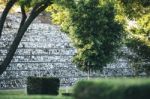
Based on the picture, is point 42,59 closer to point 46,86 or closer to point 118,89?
point 46,86

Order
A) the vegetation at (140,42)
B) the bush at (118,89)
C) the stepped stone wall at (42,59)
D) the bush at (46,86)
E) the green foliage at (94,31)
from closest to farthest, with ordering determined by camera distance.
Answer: the bush at (118,89) → the bush at (46,86) → the green foliage at (94,31) → the vegetation at (140,42) → the stepped stone wall at (42,59)

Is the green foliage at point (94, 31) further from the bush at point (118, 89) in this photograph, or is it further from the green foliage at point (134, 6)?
the bush at point (118, 89)

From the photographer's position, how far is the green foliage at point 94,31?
38.8 metres

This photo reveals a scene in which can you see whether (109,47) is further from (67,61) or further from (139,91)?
(139,91)

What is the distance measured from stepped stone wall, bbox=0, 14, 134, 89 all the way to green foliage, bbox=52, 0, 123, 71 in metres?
7.78

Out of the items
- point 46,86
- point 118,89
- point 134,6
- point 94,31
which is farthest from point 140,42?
point 118,89

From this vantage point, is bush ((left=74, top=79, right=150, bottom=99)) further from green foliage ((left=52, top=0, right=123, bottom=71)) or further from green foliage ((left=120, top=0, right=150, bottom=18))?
green foliage ((left=52, top=0, right=123, bottom=71))

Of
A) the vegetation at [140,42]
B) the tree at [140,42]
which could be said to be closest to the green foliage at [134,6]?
the tree at [140,42]

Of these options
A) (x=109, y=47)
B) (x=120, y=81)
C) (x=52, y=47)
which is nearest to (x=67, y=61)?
(x=52, y=47)

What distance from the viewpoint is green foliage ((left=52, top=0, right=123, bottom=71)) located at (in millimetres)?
38841

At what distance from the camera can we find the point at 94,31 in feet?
130

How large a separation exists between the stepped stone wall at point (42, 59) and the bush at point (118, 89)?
32458 millimetres

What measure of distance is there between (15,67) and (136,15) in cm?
1334

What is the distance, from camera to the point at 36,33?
53781 mm
